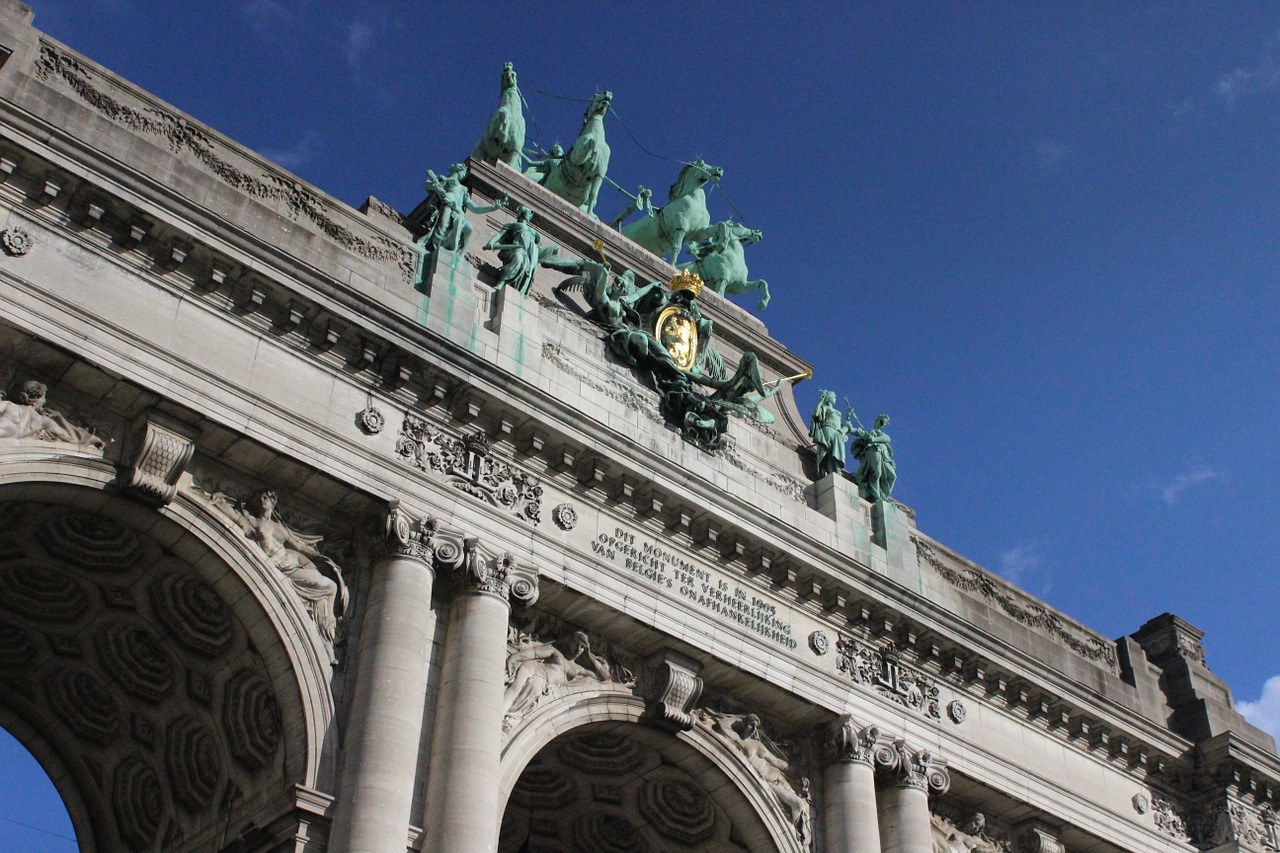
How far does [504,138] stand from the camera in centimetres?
3073

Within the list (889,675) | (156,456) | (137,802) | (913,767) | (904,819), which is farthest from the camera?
(889,675)

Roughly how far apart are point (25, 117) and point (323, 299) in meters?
4.57

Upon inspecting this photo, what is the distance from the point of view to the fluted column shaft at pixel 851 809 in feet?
82.9

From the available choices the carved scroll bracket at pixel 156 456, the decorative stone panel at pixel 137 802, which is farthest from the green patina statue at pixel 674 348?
the decorative stone panel at pixel 137 802

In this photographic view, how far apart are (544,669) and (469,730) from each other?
2.60 m

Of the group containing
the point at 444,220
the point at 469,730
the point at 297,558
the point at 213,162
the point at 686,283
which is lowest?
the point at 469,730

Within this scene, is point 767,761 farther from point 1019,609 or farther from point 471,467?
point 1019,609

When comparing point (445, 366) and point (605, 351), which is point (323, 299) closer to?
point (445, 366)

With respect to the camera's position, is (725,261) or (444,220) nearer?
(444,220)

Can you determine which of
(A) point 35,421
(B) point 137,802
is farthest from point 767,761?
(A) point 35,421

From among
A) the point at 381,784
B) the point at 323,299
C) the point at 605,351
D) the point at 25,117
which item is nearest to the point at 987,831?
the point at 605,351

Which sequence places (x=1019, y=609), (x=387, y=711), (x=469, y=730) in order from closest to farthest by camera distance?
1. (x=387, y=711)
2. (x=469, y=730)
3. (x=1019, y=609)

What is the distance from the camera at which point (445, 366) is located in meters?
23.0

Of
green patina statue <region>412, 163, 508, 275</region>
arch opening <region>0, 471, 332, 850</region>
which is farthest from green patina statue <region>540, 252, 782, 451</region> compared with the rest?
arch opening <region>0, 471, 332, 850</region>
